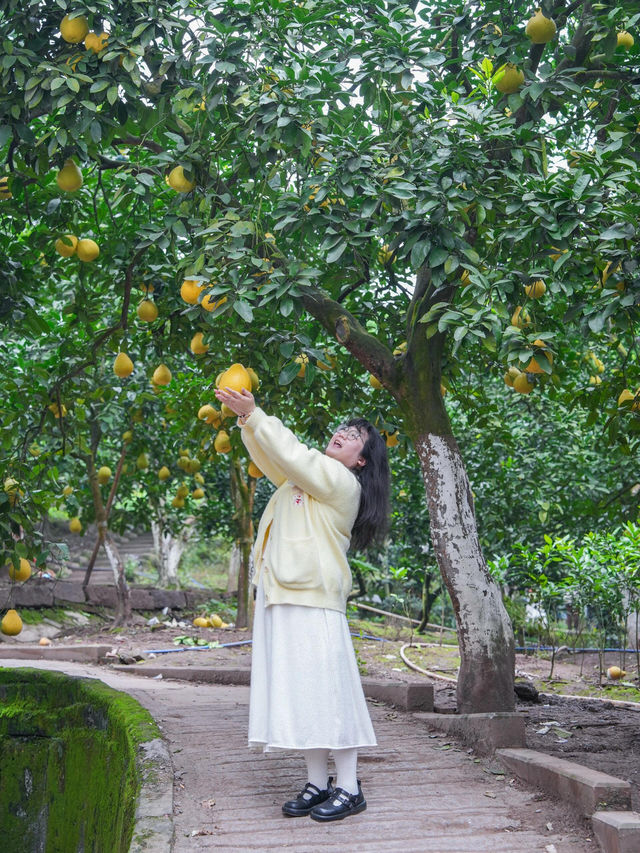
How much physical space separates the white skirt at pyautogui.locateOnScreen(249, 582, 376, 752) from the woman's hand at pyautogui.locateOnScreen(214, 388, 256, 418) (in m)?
0.78

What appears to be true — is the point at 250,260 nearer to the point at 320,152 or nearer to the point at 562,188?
the point at 320,152

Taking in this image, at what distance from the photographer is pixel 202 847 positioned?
313 centimetres

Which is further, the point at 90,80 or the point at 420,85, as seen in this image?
the point at 420,85

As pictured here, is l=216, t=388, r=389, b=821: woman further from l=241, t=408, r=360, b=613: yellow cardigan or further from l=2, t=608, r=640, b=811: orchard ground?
l=2, t=608, r=640, b=811: orchard ground

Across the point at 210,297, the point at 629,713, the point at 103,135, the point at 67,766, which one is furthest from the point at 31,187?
the point at 629,713

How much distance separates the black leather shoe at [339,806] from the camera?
3436 millimetres

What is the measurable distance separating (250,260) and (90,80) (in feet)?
3.65

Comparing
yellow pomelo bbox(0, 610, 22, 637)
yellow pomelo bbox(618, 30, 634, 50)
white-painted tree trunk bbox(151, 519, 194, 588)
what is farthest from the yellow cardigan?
white-painted tree trunk bbox(151, 519, 194, 588)

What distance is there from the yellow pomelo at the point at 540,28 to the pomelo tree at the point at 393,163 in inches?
0.4

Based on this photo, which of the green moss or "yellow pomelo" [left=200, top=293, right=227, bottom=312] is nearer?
"yellow pomelo" [left=200, top=293, right=227, bottom=312]

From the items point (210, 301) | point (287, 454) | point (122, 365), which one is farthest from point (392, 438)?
point (287, 454)

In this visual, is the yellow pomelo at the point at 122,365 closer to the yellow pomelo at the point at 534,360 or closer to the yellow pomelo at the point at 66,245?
the yellow pomelo at the point at 66,245

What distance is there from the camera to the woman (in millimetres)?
3434

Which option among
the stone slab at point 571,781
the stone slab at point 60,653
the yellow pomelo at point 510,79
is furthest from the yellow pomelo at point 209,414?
the stone slab at point 60,653
